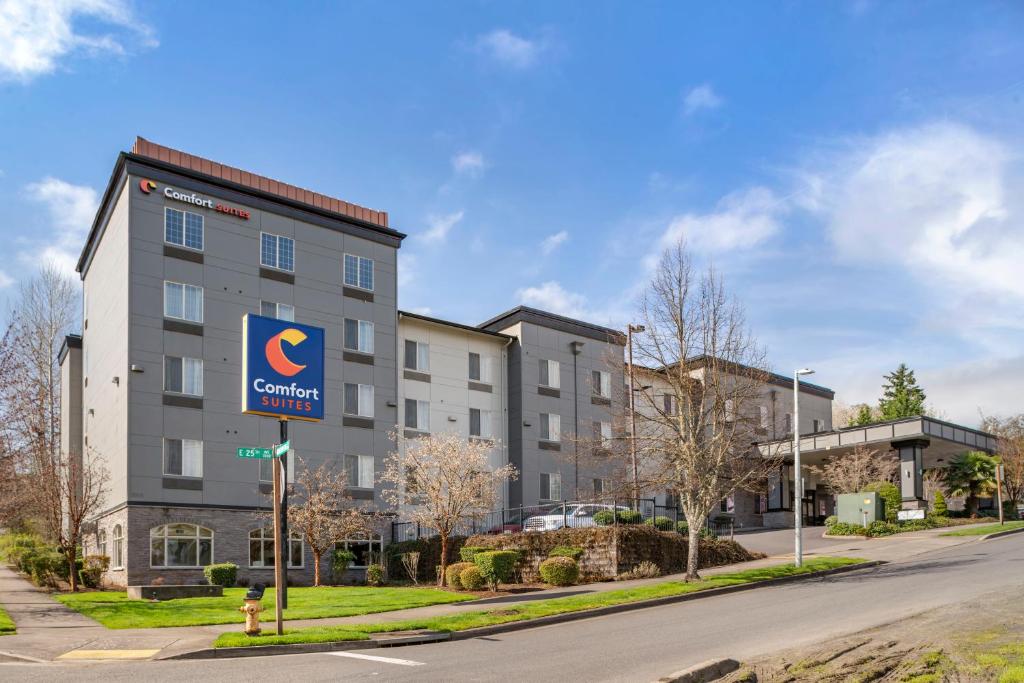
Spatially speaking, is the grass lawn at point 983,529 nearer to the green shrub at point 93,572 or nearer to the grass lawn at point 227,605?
A: the grass lawn at point 227,605

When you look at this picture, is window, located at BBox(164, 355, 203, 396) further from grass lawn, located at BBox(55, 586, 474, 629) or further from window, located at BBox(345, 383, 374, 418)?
grass lawn, located at BBox(55, 586, 474, 629)

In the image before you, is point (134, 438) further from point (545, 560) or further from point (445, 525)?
point (545, 560)

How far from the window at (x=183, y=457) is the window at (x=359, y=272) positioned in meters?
10.5

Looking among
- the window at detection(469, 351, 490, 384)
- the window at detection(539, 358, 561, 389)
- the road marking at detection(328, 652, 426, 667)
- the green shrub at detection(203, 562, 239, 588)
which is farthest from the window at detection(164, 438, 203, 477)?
the road marking at detection(328, 652, 426, 667)

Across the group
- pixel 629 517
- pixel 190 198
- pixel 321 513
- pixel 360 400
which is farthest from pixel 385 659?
pixel 190 198

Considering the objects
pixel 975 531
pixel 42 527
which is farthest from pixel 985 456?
pixel 42 527

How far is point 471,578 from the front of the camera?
90.2ft

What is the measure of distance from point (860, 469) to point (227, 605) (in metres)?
35.6

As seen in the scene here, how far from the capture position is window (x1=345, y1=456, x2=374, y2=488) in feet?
135

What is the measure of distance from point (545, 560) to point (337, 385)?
1545cm

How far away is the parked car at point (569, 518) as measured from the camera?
34.6 metres

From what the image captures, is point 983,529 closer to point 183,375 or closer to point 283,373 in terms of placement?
point 283,373

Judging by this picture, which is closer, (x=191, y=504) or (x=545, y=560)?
(x=545, y=560)

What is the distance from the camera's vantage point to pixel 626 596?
2369 cm
